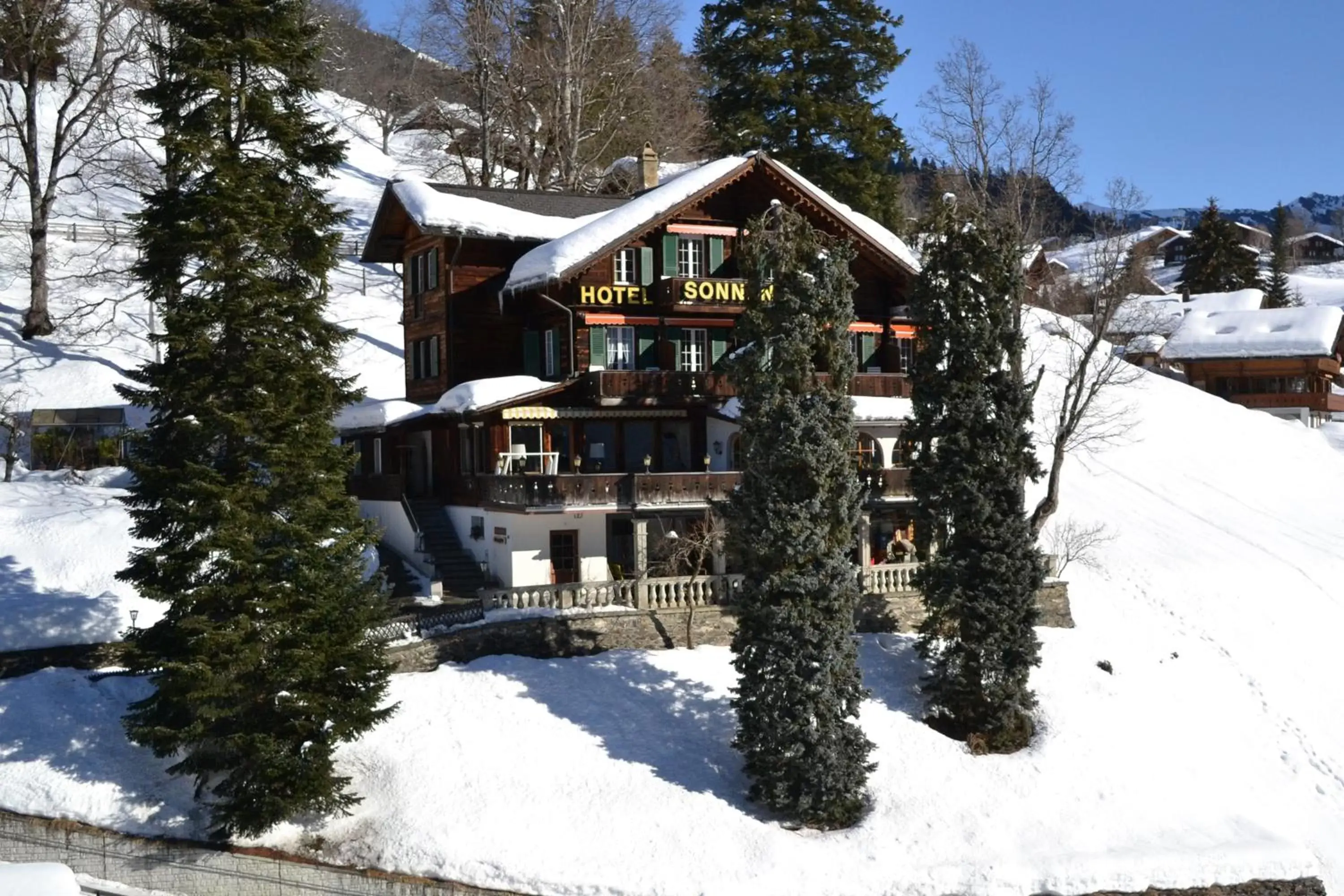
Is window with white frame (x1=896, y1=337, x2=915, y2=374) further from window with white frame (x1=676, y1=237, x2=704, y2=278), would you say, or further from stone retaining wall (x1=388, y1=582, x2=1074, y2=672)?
stone retaining wall (x1=388, y1=582, x2=1074, y2=672)

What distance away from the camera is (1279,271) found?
10131cm

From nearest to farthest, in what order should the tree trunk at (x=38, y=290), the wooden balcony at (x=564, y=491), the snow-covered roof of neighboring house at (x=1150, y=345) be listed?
the wooden balcony at (x=564, y=491) → the tree trunk at (x=38, y=290) → the snow-covered roof of neighboring house at (x=1150, y=345)

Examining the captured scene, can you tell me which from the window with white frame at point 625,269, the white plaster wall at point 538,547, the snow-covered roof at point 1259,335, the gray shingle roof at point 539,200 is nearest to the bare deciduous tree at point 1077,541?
the white plaster wall at point 538,547

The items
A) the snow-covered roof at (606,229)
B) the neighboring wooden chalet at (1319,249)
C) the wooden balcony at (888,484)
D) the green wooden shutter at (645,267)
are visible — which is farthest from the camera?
the neighboring wooden chalet at (1319,249)

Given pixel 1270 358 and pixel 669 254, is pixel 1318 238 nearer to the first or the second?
pixel 1270 358

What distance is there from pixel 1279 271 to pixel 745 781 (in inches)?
3699

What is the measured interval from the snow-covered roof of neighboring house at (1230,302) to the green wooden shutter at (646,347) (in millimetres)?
50935

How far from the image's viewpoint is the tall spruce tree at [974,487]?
26.7 metres

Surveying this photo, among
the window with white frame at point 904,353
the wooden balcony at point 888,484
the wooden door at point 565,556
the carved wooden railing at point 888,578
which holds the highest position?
the window with white frame at point 904,353

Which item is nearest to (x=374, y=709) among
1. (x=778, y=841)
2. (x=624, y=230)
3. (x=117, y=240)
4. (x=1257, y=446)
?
(x=778, y=841)

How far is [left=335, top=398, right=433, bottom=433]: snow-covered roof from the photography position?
36.6 m

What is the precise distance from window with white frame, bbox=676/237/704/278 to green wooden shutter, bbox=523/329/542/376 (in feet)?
15.5

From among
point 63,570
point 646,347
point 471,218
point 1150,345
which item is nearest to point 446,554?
point 646,347

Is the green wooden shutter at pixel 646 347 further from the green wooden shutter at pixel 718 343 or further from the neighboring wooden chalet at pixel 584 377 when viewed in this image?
the green wooden shutter at pixel 718 343
